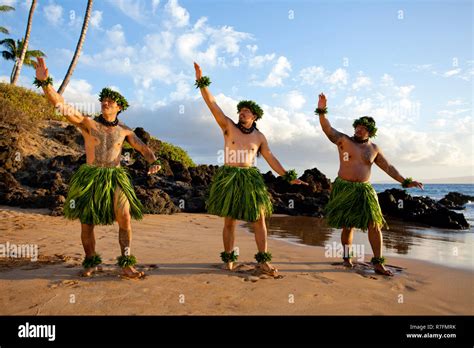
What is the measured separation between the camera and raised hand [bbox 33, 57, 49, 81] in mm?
3273

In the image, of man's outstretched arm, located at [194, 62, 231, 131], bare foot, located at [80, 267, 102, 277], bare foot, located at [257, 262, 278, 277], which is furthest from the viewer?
man's outstretched arm, located at [194, 62, 231, 131]

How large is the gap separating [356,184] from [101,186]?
2.97 meters

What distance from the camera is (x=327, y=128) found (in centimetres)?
→ 440

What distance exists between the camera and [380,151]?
443cm

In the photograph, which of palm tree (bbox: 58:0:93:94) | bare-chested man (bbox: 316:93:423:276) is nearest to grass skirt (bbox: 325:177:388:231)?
bare-chested man (bbox: 316:93:423:276)

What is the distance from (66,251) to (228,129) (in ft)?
8.67

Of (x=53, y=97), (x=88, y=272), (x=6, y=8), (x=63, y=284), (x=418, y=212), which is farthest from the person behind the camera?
(x=6, y=8)

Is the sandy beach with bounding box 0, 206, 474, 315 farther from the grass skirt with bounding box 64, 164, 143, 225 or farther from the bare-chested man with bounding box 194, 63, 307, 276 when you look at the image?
the grass skirt with bounding box 64, 164, 143, 225

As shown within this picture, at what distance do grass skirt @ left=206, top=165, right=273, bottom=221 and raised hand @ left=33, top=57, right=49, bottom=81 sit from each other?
78.8 inches

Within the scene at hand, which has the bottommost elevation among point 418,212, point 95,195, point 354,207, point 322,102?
point 418,212

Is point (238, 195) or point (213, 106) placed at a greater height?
point (213, 106)

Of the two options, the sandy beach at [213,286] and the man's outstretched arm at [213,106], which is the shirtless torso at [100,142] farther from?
the sandy beach at [213,286]

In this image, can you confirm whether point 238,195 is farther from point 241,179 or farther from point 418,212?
point 418,212

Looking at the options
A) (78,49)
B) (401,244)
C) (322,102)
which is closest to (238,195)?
(322,102)
